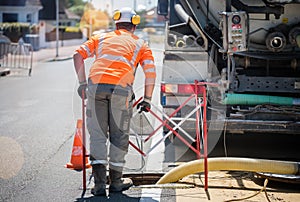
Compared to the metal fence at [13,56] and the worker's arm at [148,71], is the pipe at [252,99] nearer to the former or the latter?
the worker's arm at [148,71]

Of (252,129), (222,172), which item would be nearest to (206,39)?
(252,129)

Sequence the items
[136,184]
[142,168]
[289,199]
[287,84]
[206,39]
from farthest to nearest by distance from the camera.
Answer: [206,39] → [287,84] → [142,168] → [136,184] → [289,199]

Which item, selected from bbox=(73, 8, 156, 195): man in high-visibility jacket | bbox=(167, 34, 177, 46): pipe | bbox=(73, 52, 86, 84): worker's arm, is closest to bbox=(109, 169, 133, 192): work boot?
bbox=(73, 8, 156, 195): man in high-visibility jacket

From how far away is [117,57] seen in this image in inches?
222

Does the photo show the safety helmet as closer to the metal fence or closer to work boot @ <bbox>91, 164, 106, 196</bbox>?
work boot @ <bbox>91, 164, 106, 196</bbox>

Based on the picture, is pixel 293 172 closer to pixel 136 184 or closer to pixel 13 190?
pixel 136 184

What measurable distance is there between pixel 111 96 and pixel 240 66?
9.07ft

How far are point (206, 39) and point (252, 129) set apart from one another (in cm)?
153

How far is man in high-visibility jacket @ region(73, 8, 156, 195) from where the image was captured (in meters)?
5.61

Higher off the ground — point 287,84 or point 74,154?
point 287,84

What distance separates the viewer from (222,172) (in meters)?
6.63

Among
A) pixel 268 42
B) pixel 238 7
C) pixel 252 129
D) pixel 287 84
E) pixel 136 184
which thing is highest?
pixel 238 7

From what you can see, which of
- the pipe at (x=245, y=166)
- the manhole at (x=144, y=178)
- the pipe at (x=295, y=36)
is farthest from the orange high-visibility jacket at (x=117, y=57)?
the pipe at (x=295, y=36)

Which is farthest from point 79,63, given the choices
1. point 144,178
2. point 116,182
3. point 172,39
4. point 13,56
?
point 13,56
